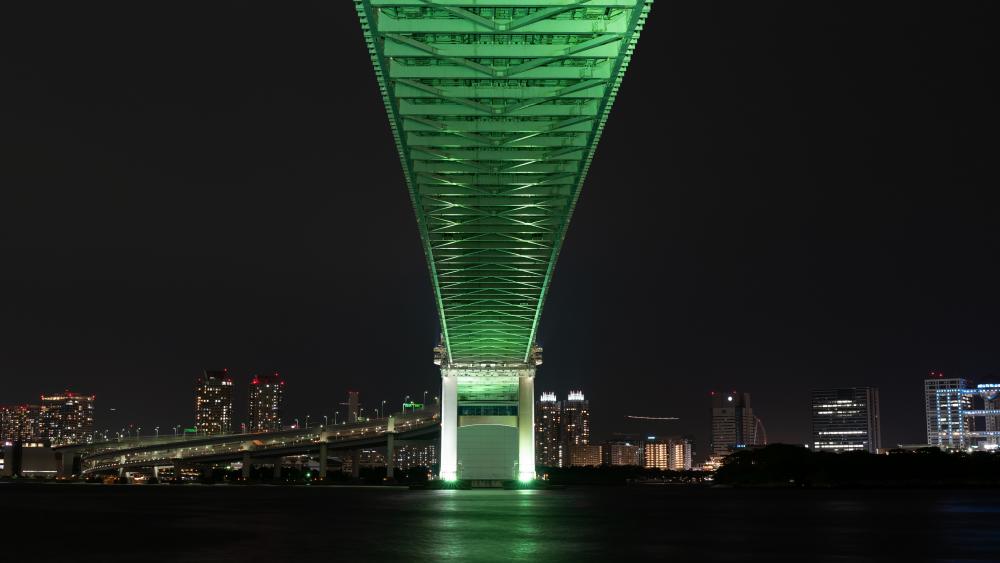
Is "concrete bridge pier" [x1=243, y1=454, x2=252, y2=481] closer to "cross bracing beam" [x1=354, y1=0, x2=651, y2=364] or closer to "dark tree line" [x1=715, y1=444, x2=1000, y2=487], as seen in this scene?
"dark tree line" [x1=715, y1=444, x2=1000, y2=487]

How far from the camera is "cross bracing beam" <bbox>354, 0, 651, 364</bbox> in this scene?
32.1m

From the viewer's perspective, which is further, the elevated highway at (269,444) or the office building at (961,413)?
the office building at (961,413)

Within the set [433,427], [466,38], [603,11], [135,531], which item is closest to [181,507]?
[135,531]

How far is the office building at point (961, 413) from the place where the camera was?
558 ft

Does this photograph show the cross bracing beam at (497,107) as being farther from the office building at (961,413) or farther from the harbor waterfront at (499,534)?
the office building at (961,413)

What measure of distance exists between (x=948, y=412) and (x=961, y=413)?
6416 millimetres

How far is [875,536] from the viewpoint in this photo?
32.5 m

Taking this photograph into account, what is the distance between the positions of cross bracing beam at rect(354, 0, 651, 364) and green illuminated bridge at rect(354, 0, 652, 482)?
1.8 inches

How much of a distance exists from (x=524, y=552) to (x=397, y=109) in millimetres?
17160

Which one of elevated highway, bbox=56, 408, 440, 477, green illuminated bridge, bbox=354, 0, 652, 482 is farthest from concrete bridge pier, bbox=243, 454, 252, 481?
green illuminated bridge, bbox=354, 0, 652, 482

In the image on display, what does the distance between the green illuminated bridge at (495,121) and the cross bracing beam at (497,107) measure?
4cm

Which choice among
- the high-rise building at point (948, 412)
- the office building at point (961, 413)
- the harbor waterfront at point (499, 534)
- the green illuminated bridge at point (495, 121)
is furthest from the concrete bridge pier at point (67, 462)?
the high-rise building at point (948, 412)

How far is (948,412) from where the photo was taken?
18575 centimetres

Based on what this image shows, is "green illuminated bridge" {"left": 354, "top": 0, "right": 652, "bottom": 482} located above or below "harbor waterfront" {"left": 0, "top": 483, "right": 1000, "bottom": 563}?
above
